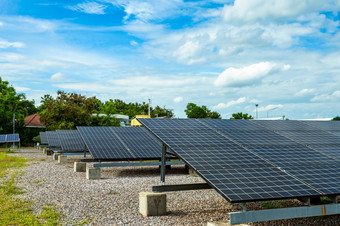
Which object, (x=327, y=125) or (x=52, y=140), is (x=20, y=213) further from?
(x=52, y=140)

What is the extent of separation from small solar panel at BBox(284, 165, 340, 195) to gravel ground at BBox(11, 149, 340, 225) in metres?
1.50

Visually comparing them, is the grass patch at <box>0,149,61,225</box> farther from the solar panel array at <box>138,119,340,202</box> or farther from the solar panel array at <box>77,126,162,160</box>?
the solar panel array at <box>77,126,162,160</box>

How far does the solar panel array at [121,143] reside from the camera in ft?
59.0

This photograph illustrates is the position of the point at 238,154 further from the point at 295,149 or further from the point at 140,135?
the point at 140,135

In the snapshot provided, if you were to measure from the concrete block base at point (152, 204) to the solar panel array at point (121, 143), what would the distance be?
26.5 feet

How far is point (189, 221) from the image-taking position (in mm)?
8961

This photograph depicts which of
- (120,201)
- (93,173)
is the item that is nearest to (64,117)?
(93,173)

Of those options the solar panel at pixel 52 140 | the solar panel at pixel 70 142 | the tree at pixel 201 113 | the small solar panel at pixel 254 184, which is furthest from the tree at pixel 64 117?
the small solar panel at pixel 254 184

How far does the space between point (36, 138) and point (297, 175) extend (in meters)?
48.1

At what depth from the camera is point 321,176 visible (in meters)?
8.30

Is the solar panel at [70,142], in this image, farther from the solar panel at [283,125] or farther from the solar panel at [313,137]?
the solar panel at [313,137]

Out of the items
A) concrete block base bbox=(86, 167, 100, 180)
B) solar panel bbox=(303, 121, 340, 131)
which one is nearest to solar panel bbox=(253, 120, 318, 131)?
solar panel bbox=(303, 121, 340, 131)

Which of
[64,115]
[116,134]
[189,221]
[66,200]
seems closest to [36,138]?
[64,115]

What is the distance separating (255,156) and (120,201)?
193 inches
